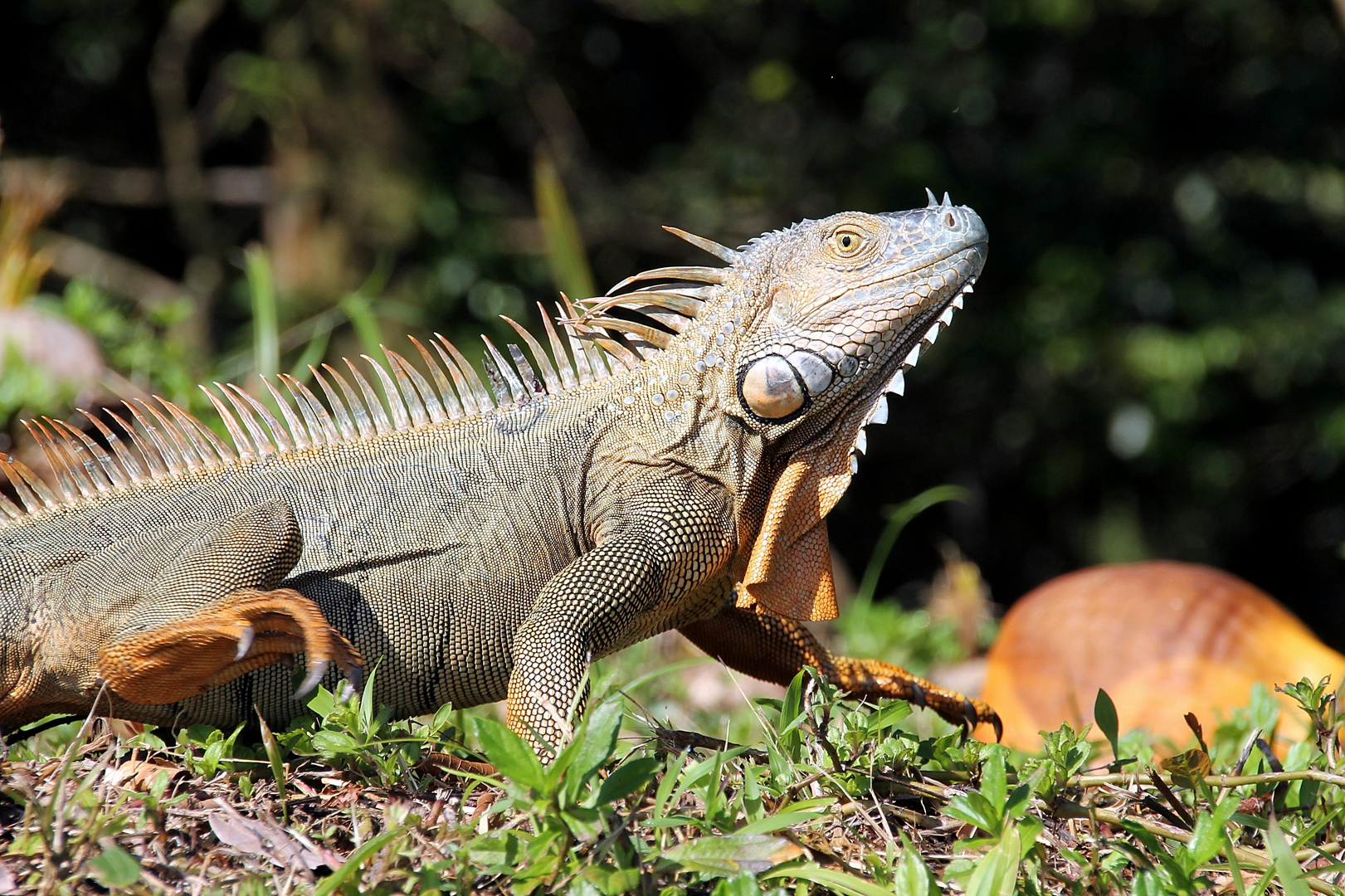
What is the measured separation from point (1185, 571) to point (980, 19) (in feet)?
19.5

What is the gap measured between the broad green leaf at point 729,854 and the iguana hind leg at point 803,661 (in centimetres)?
115

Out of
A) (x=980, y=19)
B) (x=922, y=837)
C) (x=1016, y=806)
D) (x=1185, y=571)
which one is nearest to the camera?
(x=1016, y=806)

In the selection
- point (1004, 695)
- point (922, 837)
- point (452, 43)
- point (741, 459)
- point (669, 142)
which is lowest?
point (1004, 695)

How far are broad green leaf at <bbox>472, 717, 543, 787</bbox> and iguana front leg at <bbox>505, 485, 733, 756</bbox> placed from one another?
1.43 feet

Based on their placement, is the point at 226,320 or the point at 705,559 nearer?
the point at 705,559

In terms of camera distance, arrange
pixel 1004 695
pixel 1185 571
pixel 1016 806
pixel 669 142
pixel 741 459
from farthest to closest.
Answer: pixel 669 142
pixel 1185 571
pixel 1004 695
pixel 741 459
pixel 1016 806

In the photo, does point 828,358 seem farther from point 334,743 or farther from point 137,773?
point 137,773

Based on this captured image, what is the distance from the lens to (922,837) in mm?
2393

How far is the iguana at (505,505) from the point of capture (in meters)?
2.58

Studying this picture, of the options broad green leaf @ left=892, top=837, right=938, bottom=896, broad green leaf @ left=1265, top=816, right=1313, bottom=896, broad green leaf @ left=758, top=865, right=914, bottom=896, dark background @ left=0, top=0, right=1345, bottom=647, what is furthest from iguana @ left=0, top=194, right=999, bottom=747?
dark background @ left=0, top=0, right=1345, bottom=647

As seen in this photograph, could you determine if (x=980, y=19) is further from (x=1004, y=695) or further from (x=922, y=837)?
(x=922, y=837)

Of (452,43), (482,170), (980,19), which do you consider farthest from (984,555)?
(452,43)

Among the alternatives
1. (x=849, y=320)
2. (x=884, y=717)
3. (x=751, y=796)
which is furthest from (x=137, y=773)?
(x=849, y=320)

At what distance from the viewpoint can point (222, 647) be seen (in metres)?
2.45
